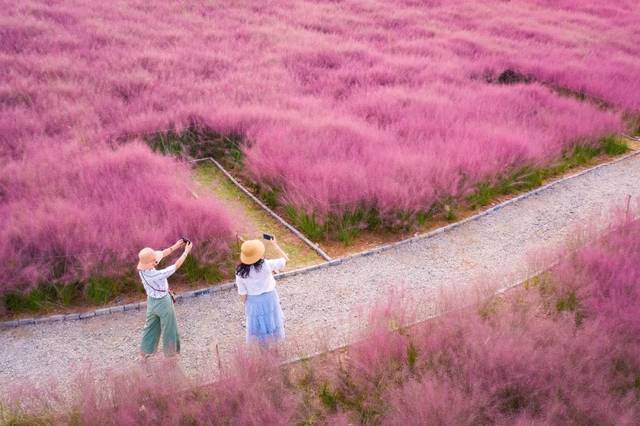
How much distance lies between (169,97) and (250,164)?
3951 millimetres

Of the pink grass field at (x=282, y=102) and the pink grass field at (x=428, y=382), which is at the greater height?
the pink grass field at (x=282, y=102)

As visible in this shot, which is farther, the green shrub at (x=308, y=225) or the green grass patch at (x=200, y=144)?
the green grass patch at (x=200, y=144)

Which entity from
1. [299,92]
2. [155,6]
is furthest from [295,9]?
[299,92]

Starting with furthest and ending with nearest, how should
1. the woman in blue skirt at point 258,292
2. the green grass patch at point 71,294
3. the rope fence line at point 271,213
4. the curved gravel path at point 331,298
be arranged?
the rope fence line at point 271,213 < the green grass patch at point 71,294 < the curved gravel path at point 331,298 < the woman in blue skirt at point 258,292

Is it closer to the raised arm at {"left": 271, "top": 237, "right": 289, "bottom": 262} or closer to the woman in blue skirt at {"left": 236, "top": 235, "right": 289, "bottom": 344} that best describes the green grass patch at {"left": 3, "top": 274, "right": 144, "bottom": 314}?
the raised arm at {"left": 271, "top": 237, "right": 289, "bottom": 262}

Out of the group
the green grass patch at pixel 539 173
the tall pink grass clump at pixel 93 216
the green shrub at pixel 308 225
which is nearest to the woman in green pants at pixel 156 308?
the tall pink grass clump at pixel 93 216

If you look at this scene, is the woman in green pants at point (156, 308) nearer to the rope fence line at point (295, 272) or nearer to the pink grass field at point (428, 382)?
the pink grass field at point (428, 382)

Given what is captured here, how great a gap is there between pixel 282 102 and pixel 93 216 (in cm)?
580

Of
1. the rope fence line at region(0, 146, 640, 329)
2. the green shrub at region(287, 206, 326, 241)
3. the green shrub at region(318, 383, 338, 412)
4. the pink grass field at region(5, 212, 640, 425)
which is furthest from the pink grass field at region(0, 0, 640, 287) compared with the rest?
the green shrub at region(318, 383, 338, 412)

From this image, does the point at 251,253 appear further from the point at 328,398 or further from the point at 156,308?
the point at 328,398

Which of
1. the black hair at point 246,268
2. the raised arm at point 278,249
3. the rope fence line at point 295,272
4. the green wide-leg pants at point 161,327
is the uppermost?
the black hair at point 246,268

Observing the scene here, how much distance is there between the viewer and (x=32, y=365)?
5.53m

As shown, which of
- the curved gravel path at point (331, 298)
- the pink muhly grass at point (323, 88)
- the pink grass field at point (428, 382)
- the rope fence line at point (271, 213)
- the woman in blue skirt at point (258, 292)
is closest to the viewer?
the pink grass field at point (428, 382)

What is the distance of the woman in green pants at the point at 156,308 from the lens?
5.23 metres
